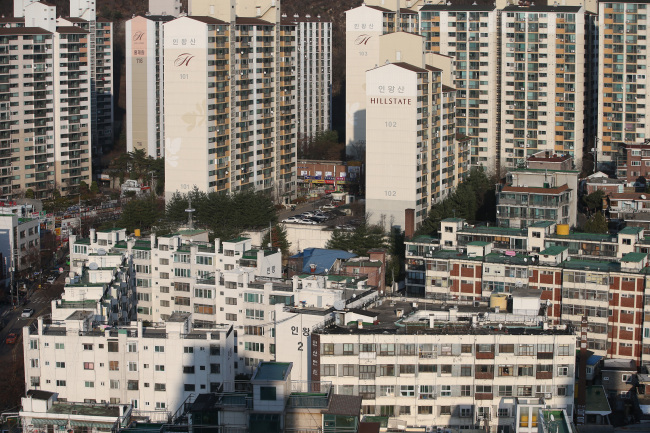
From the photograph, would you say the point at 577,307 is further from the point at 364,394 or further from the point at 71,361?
the point at 71,361

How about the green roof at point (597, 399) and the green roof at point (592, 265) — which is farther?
the green roof at point (592, 265)

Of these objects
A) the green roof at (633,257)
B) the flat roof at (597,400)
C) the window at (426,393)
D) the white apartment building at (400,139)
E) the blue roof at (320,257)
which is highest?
the white apartment building at (400,139)

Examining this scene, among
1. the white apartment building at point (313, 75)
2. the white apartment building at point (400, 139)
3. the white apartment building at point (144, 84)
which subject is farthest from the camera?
the white apartment building at point (313, 75)

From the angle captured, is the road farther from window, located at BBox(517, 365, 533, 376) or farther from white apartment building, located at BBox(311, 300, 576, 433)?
window, located at BBox(517, 365, 533, 376)

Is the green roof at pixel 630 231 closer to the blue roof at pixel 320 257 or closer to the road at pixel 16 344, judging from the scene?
the blue roof at pixel 320 257

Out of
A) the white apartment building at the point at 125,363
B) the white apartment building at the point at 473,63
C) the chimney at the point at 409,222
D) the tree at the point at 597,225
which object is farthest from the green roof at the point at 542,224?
the white apartment building at the point at 473,63

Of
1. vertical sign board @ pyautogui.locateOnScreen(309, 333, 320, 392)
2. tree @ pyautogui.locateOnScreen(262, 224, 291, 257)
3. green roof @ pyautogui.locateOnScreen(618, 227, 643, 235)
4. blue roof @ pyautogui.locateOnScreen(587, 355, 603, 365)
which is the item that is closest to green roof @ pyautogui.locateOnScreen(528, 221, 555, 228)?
green roof @ pyautogui.locateOnScreen(618, 227, 643, 235)

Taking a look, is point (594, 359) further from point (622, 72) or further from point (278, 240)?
point (622, 72)
